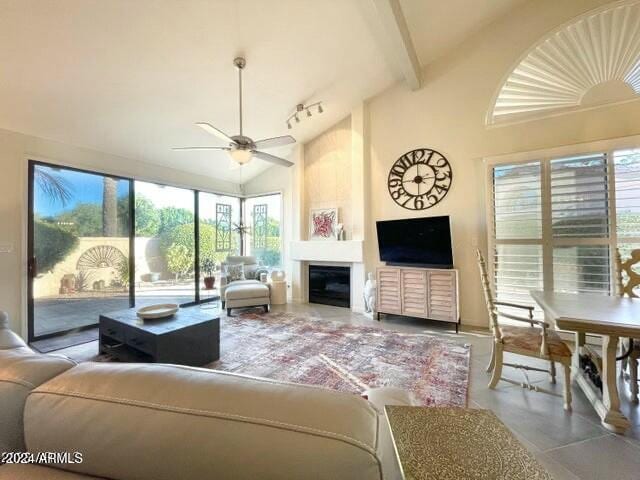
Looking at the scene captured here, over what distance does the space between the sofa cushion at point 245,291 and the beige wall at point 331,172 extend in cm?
148

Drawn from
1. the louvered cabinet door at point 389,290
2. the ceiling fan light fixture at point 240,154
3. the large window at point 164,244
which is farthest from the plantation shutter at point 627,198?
the large window at point 164,244

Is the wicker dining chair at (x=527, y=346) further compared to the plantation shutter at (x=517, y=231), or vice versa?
the plantation shutter at (x=517, y=231)

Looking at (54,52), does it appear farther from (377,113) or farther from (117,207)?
(377,113)

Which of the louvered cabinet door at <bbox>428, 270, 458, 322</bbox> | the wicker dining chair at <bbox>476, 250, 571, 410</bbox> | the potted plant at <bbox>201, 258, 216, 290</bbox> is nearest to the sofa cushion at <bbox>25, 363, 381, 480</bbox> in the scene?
the wicker dining chair at <bbox>476, 250, 571, 410</bbox>

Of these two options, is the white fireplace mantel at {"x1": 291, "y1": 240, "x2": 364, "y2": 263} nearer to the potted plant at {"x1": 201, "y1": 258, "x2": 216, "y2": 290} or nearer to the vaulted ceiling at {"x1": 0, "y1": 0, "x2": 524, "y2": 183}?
the potted plant at {"x1": 201, "y1": 258, "x2": 216, "y2": 290}

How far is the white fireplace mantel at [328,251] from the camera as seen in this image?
482cm

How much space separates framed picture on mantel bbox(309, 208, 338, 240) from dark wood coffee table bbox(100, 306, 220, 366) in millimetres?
2955

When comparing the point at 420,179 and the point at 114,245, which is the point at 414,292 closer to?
the point at 420,179

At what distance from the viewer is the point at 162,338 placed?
2406 mm

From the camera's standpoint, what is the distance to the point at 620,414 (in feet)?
5.98

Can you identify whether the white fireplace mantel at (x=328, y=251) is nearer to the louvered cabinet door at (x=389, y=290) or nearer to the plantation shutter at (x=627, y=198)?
the louvered cabinet door at (x=389, y=290)

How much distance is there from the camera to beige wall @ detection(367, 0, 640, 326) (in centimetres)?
338

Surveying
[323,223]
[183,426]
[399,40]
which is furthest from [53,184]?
[399,40]

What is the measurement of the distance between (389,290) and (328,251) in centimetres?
140
